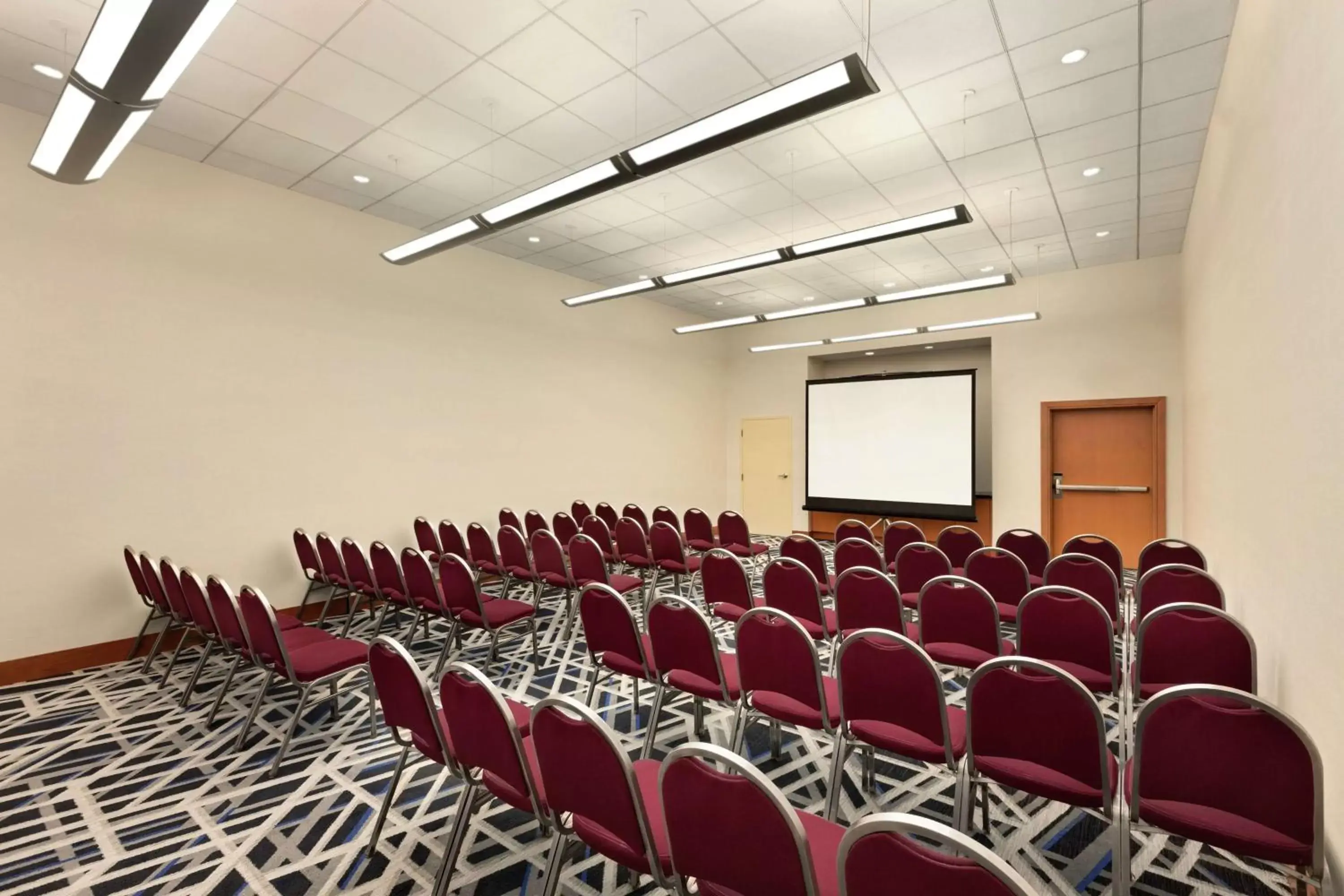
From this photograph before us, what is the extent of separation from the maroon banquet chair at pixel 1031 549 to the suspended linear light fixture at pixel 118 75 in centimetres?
571

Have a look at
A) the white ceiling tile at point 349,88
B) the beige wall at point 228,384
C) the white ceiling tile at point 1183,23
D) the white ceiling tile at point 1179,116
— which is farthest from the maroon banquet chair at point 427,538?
the white ceiling tile at point 1179,116

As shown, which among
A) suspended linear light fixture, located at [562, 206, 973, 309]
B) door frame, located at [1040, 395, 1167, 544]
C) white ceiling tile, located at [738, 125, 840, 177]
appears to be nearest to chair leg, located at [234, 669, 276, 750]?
suspended linear light fixture, located at [562, 206, 973, 309]

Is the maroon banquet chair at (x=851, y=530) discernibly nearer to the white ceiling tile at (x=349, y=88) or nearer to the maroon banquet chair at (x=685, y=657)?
the maroon banquet chair at (x=685, y=657)

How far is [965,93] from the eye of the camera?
4117mm

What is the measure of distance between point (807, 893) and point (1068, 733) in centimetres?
122

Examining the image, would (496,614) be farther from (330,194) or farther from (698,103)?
(330,194)

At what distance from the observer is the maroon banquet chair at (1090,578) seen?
3.70m

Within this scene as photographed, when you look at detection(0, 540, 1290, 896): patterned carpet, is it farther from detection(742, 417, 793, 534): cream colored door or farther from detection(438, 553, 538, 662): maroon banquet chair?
detection(742, 417, 793, 534): cream colored door

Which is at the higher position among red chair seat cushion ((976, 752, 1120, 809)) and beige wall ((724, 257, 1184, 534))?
beige wall ((724, 257, 1184, 534))

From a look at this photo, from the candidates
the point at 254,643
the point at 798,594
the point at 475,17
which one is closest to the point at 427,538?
the point at 254,643

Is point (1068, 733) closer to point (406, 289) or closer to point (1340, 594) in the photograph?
point (1340, 594)

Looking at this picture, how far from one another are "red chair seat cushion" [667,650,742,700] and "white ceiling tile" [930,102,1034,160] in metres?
4.24

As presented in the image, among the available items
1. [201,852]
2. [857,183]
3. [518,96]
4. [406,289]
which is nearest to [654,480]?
[406,289]

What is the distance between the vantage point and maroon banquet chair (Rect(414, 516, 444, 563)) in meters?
6.00
